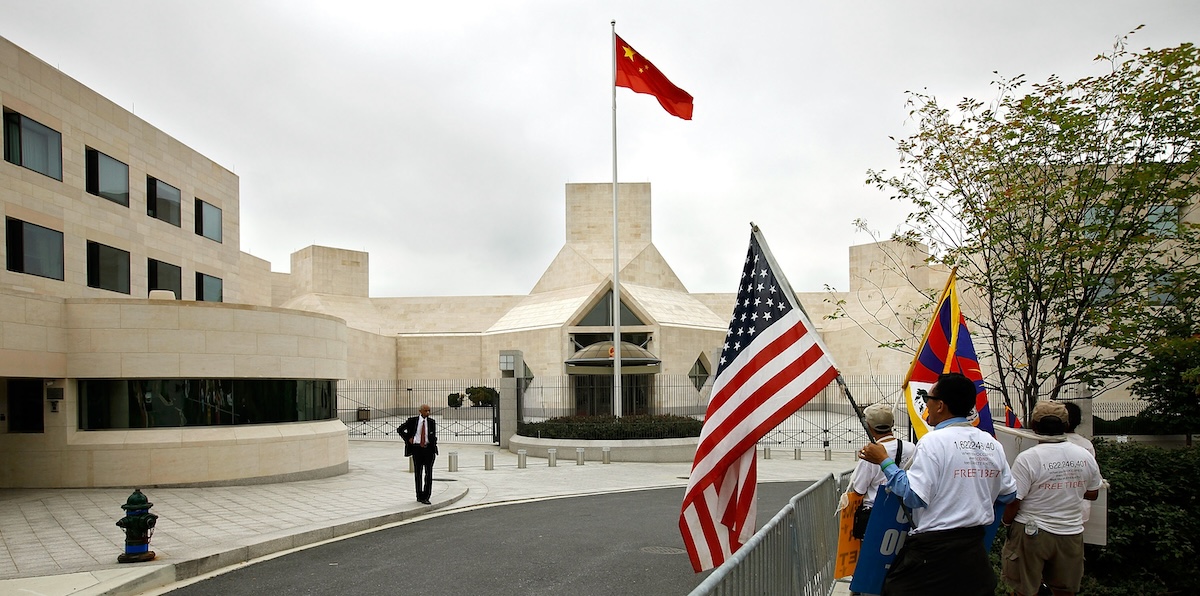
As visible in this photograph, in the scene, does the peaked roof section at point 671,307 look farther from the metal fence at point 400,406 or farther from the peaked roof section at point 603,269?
the metal fence at point 400,406

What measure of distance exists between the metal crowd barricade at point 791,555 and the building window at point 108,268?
21.1 m

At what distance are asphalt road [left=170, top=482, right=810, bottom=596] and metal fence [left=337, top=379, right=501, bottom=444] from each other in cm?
2176

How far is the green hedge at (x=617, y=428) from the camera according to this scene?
2420cm

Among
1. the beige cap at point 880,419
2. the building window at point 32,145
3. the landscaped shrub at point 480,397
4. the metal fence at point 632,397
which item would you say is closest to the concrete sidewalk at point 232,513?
the beige cap at point 880,419

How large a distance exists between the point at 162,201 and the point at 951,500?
1044 inches

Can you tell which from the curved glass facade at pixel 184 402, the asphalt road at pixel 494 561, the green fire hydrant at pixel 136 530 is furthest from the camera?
the curved glass facade at pixel 184 402

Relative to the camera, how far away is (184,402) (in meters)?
16.5

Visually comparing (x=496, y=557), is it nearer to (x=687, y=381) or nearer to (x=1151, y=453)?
(x=1151, y=453)

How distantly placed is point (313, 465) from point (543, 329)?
86.8 feet

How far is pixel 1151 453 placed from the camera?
8477 millimetres

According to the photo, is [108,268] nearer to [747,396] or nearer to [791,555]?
[747,396]

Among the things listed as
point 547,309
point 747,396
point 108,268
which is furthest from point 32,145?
point 547,309

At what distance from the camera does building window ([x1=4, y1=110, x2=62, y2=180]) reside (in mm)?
19156

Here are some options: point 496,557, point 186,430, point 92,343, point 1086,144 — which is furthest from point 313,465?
point 1086,144
